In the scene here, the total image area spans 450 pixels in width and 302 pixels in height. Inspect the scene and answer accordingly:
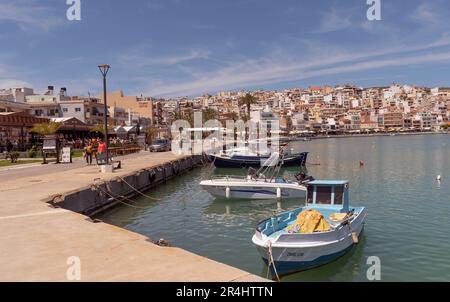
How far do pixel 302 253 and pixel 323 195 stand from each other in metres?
5.97

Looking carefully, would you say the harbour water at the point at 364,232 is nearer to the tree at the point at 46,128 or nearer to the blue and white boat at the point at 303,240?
the blue and white boat at the point at 303,240

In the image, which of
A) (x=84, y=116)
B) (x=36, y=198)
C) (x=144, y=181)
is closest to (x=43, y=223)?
(x=36, y=198)

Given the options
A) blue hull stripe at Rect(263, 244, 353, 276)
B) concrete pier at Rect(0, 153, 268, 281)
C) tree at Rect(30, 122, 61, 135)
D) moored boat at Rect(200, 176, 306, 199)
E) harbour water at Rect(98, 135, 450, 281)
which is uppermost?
tree at Rect(30, 122, 61, 135)

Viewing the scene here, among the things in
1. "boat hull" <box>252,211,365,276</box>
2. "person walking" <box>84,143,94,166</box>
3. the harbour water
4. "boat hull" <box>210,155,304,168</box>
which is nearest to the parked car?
"boat hull" <box>210,155,304,168</box>

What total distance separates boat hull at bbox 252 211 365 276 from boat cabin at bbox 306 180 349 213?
12.3ft

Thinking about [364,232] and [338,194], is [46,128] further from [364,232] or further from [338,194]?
[364,232]

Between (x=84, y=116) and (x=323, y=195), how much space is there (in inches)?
3251

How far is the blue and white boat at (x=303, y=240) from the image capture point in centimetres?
1373

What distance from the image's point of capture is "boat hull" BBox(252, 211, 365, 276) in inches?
539

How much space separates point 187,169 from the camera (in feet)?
180

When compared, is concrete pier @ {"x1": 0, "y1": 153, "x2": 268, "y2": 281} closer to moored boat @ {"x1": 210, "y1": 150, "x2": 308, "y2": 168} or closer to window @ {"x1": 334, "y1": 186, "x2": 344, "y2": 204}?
window @ {"x1": 334, "y1": 186, "x2": 344, "y2": 204}

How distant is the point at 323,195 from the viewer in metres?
19.4

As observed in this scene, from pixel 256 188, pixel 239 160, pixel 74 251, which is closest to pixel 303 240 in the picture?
pixel 74 251

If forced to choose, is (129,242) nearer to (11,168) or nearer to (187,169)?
(11,168)
